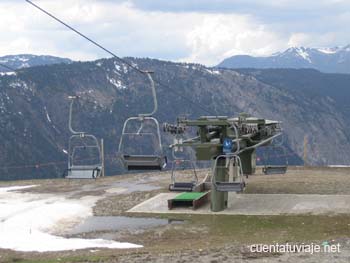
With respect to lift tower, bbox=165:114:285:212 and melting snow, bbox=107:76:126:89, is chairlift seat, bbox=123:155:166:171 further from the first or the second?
melting snow, bbox=107:76:126:89

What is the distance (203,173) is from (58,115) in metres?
132

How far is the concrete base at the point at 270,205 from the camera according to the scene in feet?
59.3

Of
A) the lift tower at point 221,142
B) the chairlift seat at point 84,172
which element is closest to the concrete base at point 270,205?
the lift tower at point 221,142

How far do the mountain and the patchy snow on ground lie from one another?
369 ft

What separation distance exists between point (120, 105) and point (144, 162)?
162 m

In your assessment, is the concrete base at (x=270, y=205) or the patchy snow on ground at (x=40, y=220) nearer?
the patchy snow on ground at (x=40, y=220)

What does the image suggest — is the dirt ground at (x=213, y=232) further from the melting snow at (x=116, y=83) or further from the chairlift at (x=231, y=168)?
the melting snow at (x=116, y=83)

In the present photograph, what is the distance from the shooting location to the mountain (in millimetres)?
147250

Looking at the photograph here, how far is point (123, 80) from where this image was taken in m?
194

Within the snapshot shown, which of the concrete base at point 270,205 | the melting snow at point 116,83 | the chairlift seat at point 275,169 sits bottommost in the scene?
the concrete base at point 270,205

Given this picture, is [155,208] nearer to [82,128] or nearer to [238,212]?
[238,212]

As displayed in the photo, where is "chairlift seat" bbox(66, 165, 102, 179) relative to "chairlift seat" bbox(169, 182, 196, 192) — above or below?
above

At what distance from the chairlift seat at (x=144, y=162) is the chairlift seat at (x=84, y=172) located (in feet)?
5.75

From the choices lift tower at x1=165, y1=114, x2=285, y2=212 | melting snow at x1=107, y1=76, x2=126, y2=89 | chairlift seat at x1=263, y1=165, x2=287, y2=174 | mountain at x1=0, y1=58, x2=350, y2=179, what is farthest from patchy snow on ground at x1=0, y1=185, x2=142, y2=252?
melting snow at x1=107, y1=76, x2=126, y2=89
